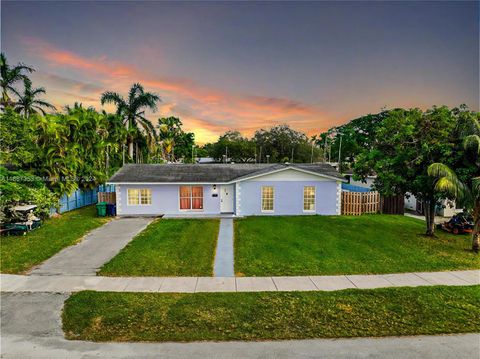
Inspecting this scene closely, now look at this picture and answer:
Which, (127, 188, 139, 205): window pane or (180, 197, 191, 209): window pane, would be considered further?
(180, 197, 191, 209): window pane

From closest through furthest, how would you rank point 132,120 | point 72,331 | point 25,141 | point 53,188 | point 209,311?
point 72,331 < point 209,311 < point 25,141 < point 53,188 < point 132,120

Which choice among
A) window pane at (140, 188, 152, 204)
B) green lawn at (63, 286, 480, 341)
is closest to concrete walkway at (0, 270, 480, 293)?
green lawn at (63, 286, 480, 341)

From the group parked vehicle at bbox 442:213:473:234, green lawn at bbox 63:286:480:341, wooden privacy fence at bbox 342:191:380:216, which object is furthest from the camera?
wooden privacy fence at bbox 342:191:380:216

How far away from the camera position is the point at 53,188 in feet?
69.5

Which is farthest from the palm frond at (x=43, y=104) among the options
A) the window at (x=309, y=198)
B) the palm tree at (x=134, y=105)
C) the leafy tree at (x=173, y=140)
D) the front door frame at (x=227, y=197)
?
the window at (x=309, y=198)

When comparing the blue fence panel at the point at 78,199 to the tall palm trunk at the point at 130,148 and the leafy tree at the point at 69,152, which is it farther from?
the tall palm trunk at the point at 130,148

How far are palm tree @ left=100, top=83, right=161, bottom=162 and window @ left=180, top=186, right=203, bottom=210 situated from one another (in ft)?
56.7

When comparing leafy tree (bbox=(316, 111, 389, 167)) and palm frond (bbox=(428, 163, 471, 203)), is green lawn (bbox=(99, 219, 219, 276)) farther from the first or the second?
leafy tree (bbox=(316, 111, 389, 167))

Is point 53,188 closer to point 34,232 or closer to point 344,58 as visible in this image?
point 34,232

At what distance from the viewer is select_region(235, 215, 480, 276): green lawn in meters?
11.2

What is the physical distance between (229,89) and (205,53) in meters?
5.61

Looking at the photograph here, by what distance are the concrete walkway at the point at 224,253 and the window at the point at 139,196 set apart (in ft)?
22.2

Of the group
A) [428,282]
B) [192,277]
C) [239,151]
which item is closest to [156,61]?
[192,277]

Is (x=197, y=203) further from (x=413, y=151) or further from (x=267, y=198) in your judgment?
(x=413, y=151)
